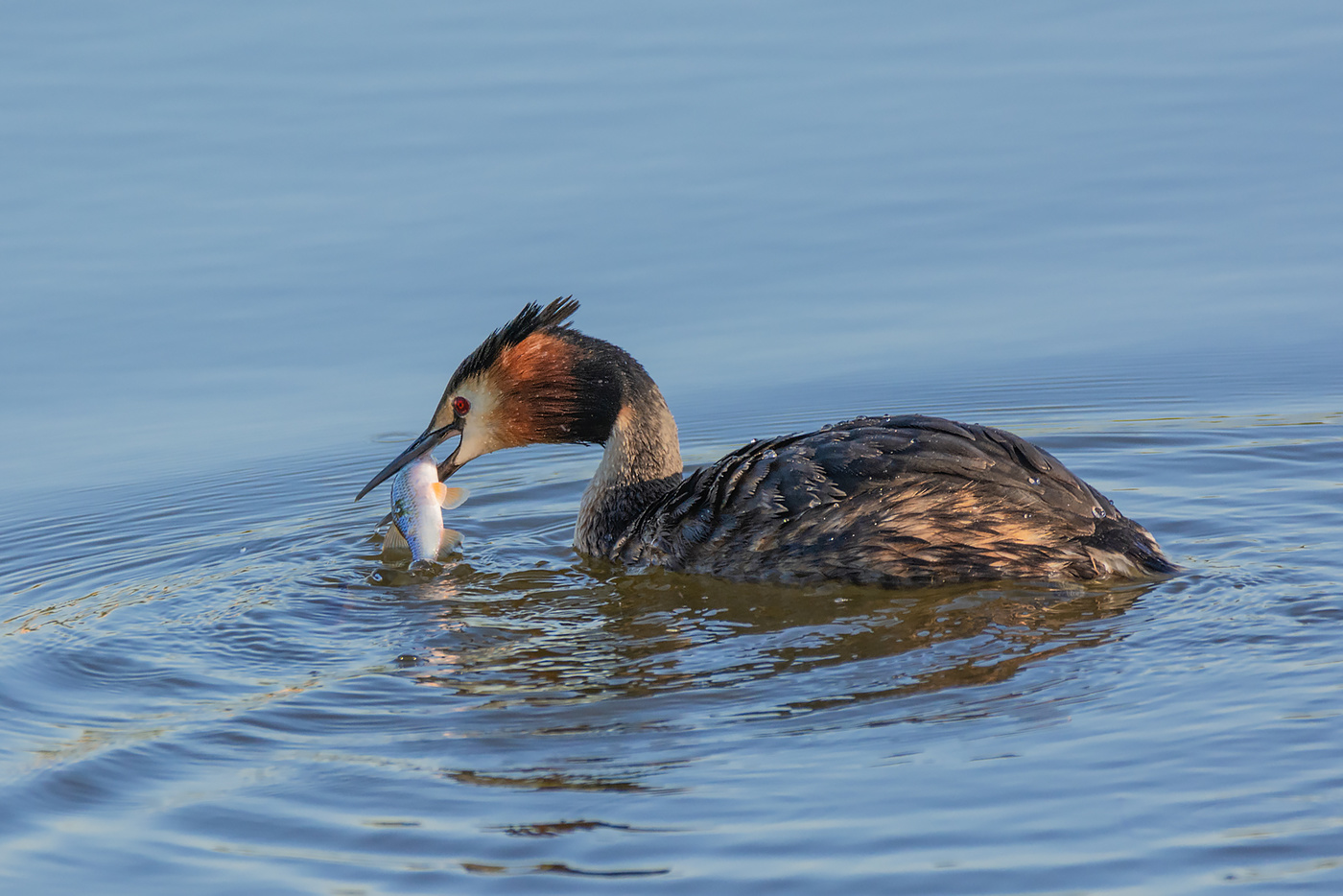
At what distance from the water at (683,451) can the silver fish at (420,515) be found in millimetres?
197

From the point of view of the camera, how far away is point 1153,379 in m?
9.52

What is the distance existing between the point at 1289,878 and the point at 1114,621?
6.40 ft

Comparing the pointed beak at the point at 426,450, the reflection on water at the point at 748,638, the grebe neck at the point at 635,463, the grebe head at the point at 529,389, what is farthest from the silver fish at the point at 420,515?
the grebe neck at the point at 635,463

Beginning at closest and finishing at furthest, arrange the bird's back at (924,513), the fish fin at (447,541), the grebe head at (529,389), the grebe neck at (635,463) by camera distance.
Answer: the bird's back at (924,513)
the fish fin at (447,541)
the grebe neck at (635,463)
the grebe head at (529,389)

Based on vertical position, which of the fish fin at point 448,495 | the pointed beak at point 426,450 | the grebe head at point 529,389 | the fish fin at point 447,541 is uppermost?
the grebe head at point 529,389

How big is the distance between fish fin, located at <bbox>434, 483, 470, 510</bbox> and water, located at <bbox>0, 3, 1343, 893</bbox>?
362mm

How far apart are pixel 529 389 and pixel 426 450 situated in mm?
576

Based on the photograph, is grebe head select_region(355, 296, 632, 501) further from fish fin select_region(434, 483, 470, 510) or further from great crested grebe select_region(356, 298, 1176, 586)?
great crested grebe select_region(356, 298, 1176, 586)

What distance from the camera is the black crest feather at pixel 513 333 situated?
804 cm

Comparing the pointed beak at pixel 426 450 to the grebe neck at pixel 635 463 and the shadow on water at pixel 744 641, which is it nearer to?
the grebe neck at pixel 635 463

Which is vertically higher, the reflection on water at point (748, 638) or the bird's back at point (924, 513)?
the bird's back at point (924, 513)

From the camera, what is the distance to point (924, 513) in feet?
21.8

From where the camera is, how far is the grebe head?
8.12 m

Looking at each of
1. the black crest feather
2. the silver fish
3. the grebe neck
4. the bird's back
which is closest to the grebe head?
the black crest feather
